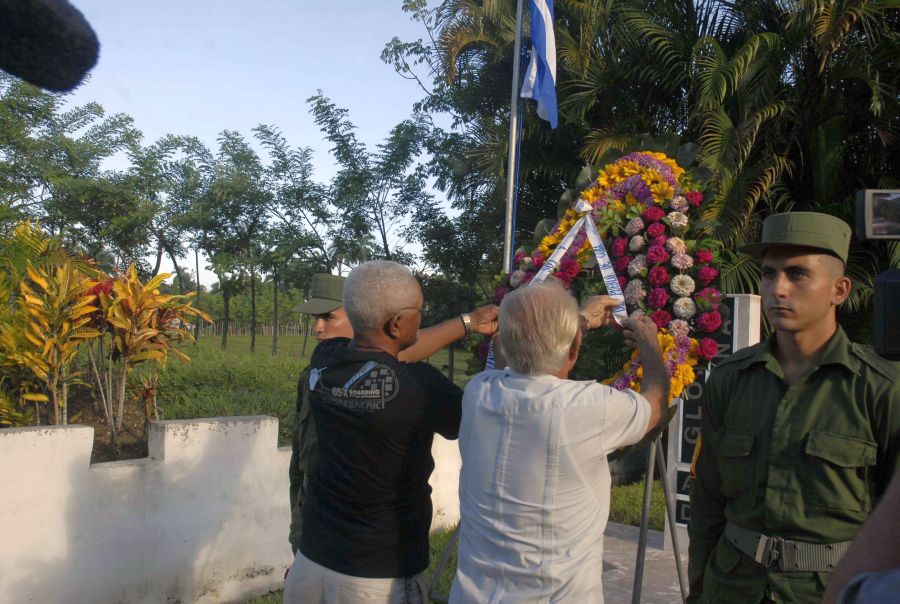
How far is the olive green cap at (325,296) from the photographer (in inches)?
139

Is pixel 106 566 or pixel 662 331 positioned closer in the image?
pixel 662 331

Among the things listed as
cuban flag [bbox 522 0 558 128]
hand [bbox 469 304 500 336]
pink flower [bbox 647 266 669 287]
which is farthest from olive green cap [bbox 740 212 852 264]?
cuban flag [bbox 522 0 558 128]

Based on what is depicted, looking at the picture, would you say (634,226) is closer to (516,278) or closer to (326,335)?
(516,278)

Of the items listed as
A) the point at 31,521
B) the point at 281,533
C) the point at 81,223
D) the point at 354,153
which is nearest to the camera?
the point at 31,521

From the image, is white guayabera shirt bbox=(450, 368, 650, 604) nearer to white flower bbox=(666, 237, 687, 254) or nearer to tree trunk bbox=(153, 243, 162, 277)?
white flower bbox=(666, 237, 687, 254)

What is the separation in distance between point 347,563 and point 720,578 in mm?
1193

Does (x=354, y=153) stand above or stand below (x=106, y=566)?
above

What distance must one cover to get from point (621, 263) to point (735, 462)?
1.35 meters

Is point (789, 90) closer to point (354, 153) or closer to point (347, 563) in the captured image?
point (354, 153)

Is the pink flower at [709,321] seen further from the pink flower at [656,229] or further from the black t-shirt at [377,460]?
the black t-shirt at [377,460]

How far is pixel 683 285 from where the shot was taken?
3385 mm

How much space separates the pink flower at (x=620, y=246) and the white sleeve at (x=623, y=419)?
1.51m

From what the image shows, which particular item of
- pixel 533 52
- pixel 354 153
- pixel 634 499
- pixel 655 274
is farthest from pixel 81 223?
pixel 655 274

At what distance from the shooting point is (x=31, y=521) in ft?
13.6
